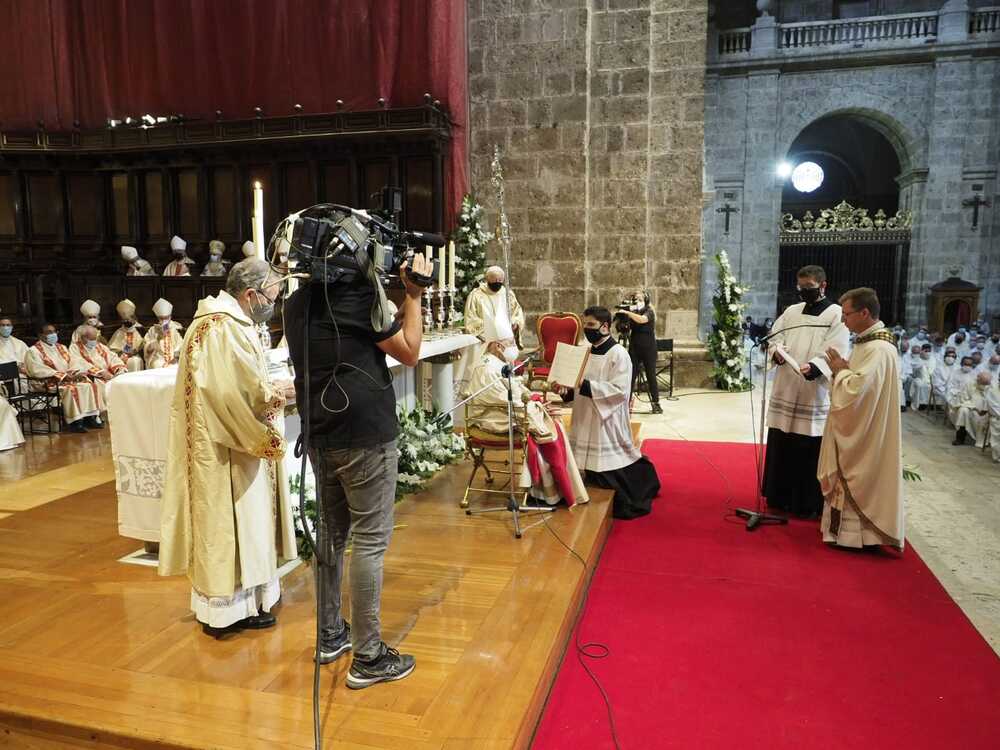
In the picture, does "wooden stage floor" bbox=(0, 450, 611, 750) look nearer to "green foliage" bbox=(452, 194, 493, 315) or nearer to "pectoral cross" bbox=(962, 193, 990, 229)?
"green foliage" bbox=(452, 194, 493, 315)

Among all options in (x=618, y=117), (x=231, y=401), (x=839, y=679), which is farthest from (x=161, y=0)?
(x=839, y=679)

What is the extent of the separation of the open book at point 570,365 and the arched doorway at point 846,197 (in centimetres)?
1602

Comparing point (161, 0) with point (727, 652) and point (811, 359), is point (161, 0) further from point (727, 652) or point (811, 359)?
point (727, 652)

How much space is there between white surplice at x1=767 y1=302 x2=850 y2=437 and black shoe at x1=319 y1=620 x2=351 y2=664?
11.6 feet

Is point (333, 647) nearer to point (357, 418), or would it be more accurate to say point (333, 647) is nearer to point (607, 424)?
point (357, 418)

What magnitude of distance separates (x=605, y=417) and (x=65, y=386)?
19.4 feet

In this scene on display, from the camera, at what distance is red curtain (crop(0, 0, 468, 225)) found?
10.4 m

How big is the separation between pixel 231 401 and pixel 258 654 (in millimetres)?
1027

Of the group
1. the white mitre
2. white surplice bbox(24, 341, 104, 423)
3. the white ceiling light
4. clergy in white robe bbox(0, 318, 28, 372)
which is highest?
the white ceiling light

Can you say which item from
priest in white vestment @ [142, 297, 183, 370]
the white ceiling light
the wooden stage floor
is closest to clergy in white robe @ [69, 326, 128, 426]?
priest in white vestment @ [142, 297, 183, 370]

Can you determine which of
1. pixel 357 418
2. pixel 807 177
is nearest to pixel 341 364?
pixel 357 418

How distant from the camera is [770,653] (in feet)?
10.6

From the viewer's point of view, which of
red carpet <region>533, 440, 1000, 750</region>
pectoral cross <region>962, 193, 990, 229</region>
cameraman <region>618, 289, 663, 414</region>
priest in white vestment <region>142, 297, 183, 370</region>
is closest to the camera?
red carpet <region>533, 440, 1000, 750</region>

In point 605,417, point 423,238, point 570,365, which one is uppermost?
point 423,238
